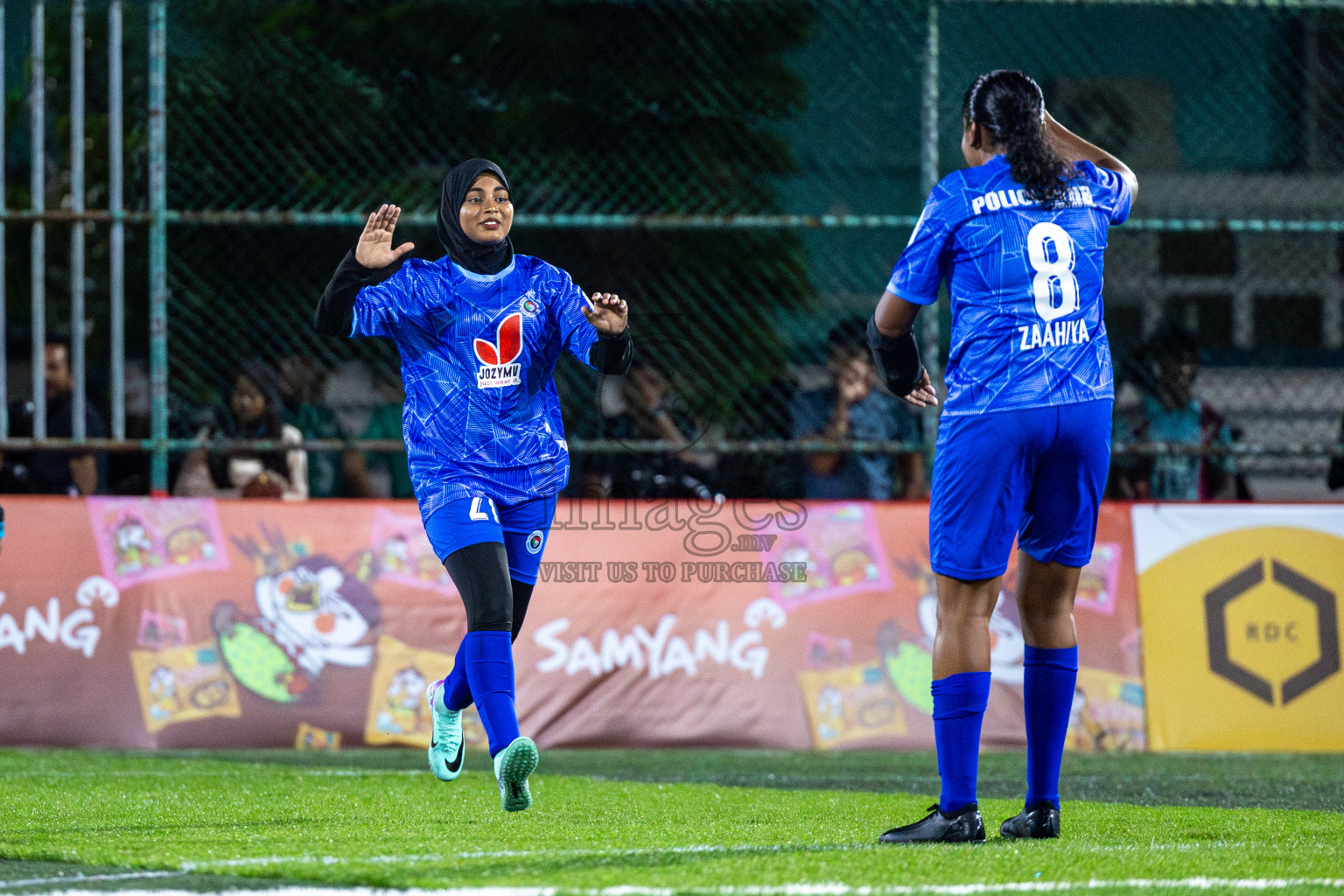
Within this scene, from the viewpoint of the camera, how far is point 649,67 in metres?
11.0

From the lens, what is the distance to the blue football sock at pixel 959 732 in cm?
456

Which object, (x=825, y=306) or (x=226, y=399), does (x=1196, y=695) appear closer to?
(x=825, y=306)

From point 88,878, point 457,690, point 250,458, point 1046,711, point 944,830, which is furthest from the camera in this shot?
point 250,458

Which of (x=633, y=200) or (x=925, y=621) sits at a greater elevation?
(x=633, y=200)

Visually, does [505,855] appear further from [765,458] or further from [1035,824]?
[765,458]

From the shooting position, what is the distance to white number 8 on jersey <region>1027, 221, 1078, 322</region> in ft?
15.0

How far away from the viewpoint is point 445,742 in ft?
18.9

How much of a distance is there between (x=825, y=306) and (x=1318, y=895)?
7774 millimetres

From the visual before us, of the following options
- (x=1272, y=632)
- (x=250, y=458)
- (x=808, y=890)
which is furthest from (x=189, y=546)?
(x=808, y=890)

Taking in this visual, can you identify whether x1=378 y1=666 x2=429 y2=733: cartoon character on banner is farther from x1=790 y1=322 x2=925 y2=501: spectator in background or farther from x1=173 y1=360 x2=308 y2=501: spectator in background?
x1=790 y1=322 x2=925 y2=501: spectator in background

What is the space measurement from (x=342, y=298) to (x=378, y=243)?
215 millimetres

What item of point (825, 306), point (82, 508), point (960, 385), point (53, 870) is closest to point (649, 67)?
point (825, 306)

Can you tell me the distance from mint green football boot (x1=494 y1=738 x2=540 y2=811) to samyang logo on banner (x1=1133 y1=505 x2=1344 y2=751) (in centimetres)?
471

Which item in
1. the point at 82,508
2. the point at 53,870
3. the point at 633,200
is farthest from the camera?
the point at 633,200
